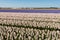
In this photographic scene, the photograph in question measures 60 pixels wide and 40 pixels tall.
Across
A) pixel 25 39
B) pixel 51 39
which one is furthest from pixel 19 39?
pixel 51 39

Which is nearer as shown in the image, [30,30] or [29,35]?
[29,35]

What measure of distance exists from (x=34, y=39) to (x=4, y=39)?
155cm

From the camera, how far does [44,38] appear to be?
32.1 ft

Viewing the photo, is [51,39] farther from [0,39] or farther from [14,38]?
[0,39]

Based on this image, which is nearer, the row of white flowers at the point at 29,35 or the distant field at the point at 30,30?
the row of white flowers at the point at 29,35

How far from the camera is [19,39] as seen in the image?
9.38 m

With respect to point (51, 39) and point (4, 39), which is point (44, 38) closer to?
point (51, 39)

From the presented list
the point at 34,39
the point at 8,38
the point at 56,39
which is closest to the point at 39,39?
the point at 34,39

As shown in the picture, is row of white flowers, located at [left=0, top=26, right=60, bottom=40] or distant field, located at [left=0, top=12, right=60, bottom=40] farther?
distant field, located at [left=0, top=12, right=60, bottom=40]

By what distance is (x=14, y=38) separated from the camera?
31.8 ft

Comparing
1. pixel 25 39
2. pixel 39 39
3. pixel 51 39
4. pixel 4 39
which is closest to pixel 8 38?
pixel 4 39

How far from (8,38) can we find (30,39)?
118 centimetres

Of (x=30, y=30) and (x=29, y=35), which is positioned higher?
(x=29, y=35)

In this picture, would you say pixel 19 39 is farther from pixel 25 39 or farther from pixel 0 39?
pixel 0 39
